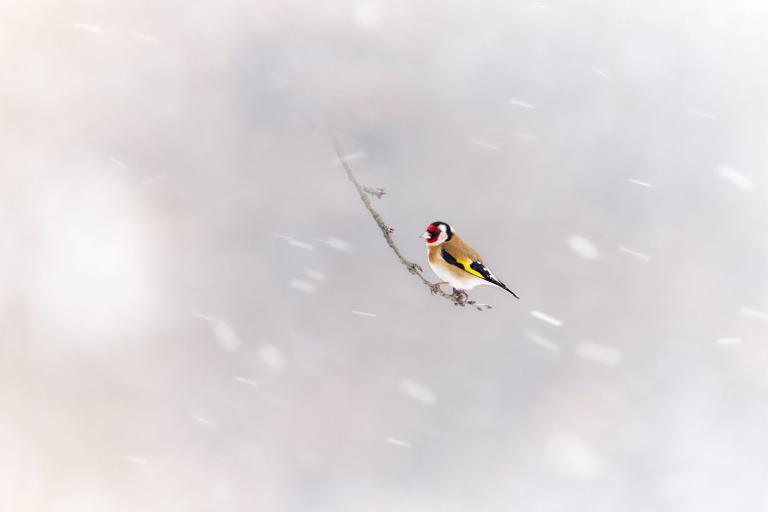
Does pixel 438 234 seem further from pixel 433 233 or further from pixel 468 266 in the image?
pixel 468 266

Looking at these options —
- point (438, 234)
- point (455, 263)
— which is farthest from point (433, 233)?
point (455, 263)

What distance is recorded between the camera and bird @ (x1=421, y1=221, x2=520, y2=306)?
268 cm

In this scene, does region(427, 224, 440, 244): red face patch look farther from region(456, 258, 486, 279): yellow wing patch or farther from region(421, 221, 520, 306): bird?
region(456, 258, 486, 279): yellow wing patch

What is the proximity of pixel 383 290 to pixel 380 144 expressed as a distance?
92 cm

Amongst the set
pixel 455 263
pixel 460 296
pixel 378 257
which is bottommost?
pixel 378 257

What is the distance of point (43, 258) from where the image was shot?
177 inches

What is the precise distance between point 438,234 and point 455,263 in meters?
0.15

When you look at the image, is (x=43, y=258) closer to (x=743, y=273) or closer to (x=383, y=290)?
(x=383, y=290)

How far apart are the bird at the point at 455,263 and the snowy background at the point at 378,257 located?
1.50 metres

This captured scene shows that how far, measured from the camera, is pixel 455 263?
2.72 m

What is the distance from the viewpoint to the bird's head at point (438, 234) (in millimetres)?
2801

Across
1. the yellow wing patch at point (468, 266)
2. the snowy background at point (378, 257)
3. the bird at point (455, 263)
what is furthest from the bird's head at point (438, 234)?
the snowy background at point (378, 257)

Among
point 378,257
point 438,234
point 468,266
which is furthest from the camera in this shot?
point 378,257

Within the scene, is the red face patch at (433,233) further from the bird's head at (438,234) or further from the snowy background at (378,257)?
the snowy background at (378,257)
